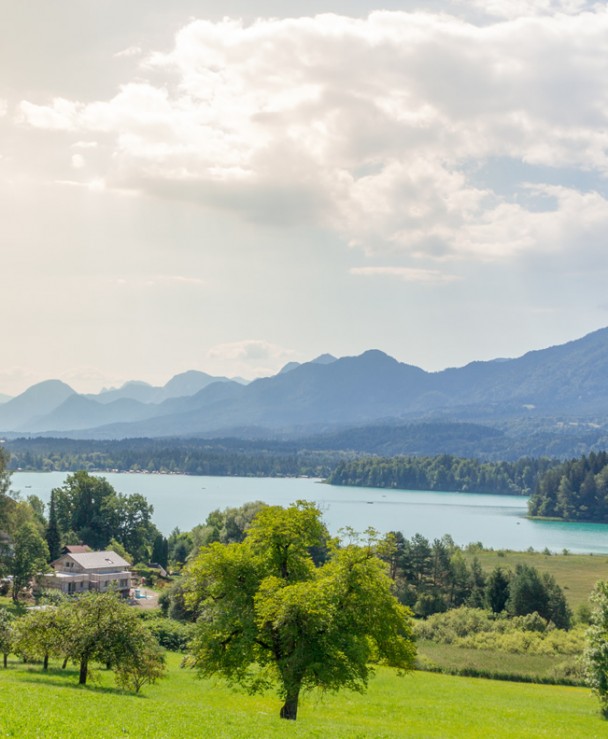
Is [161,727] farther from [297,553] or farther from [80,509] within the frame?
[80,509]

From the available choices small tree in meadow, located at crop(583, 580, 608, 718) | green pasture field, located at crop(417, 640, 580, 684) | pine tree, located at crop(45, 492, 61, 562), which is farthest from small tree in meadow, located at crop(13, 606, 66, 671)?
pine tree, located at crop(45, 492, 61, 562)

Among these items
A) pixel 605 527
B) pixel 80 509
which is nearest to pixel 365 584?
pixel 80 509

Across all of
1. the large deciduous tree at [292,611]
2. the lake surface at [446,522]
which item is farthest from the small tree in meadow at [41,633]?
the lake surface at [446,522]

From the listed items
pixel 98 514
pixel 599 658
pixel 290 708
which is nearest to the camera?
pixel 290 708

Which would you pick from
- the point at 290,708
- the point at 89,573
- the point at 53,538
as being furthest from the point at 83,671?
the point at 53,538

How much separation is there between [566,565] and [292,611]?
77.8 m

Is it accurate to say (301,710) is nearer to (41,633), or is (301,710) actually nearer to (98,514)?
(41,633)

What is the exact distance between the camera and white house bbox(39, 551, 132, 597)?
73250 millimetres

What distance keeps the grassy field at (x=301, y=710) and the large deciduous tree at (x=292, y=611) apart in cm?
161

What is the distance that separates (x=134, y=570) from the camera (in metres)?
87.2

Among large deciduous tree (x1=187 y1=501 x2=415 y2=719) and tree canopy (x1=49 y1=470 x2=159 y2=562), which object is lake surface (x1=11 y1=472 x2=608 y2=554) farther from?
large deciduous tree (x1=187 y1=501 x2=415 y2=719)

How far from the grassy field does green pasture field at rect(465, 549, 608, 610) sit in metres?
38.1

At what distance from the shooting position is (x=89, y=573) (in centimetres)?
7494

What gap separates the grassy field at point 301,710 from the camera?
1916 cm
